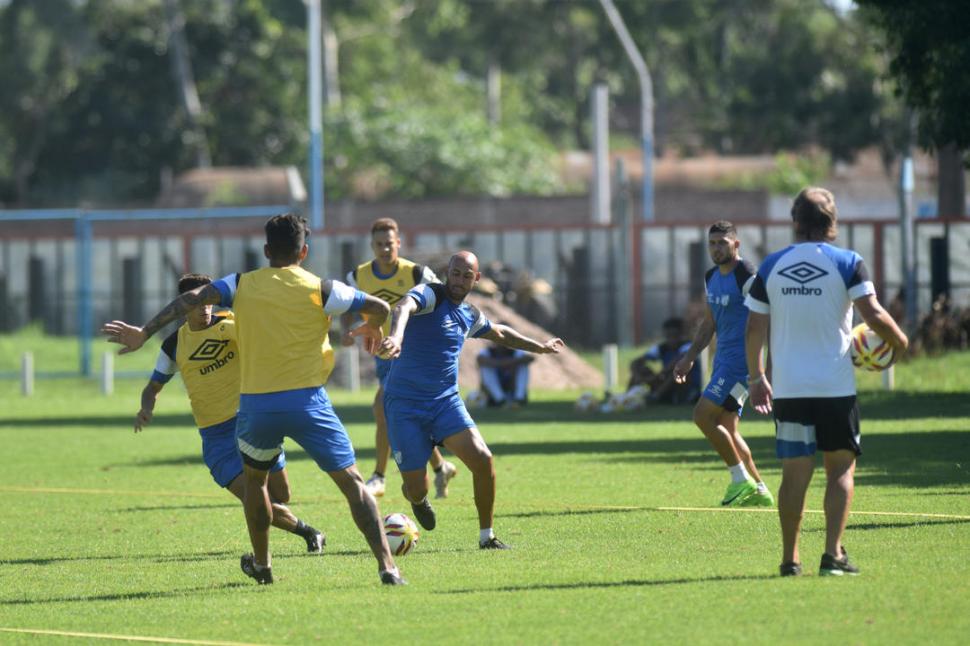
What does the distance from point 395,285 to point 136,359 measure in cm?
2472

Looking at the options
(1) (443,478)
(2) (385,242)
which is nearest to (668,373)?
(1) (443,478)

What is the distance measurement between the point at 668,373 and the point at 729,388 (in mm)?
12254

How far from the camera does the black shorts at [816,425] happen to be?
9.51 metres

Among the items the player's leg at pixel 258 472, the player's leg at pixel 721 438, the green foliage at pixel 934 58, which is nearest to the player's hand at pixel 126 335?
the player's leg at pixel 258 472

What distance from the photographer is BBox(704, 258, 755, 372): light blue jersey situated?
13547 mm

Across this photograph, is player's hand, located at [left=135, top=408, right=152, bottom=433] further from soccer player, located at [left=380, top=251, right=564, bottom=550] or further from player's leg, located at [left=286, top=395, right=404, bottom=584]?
player's leg, located at [left=286, top=395, right=404, bottom=584]

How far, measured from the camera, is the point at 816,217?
951 centimetres

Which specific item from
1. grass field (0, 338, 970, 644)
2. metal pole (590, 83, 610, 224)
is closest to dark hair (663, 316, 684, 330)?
grass field (0, 338, 970, 644)

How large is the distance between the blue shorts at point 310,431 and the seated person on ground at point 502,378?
17.2 metres

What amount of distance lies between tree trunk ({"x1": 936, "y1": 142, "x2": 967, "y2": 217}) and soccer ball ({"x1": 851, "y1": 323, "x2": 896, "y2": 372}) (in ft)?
72.3

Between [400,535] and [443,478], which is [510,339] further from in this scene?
[443,478]

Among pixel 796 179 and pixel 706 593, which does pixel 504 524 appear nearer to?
pixel 706 593

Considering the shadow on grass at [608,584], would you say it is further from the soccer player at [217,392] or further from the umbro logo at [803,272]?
the soccer player at [217,392]

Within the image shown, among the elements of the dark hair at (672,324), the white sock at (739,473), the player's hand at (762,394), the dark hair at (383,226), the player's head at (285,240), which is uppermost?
the dark hair at (383,226)
